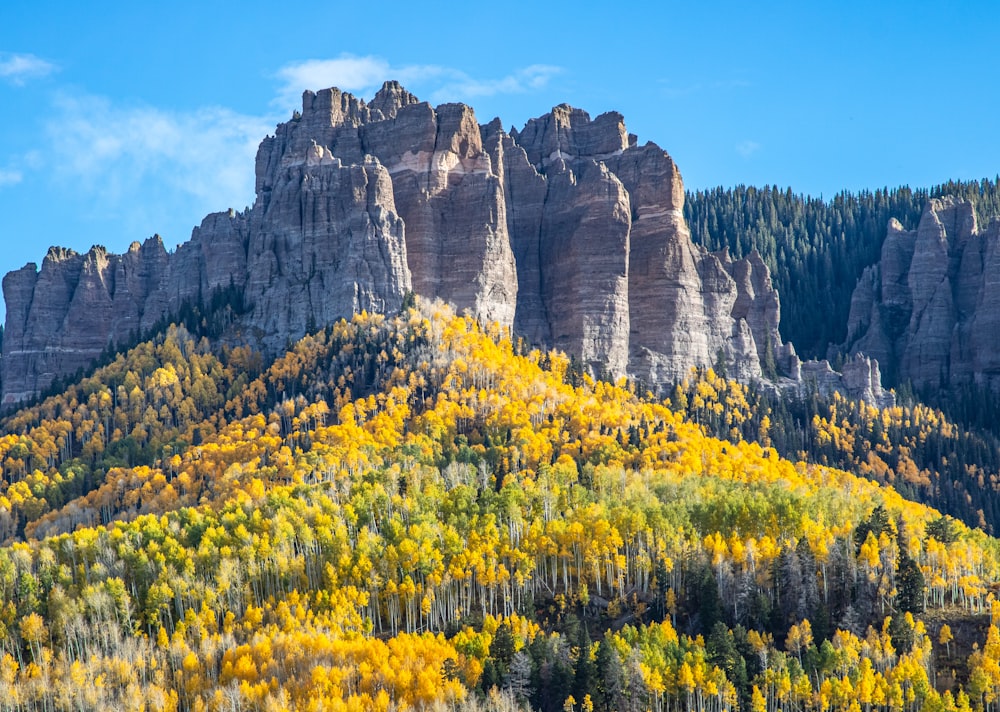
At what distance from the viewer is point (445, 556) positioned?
113812mm

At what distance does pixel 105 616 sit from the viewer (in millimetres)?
107875

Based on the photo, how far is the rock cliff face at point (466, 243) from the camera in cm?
17288

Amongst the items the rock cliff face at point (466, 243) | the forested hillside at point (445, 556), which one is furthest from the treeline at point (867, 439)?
the forested hillside at point (445, 556)

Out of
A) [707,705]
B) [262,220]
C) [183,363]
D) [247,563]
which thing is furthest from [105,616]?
[262,220]

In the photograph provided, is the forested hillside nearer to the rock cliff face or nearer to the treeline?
the treeline

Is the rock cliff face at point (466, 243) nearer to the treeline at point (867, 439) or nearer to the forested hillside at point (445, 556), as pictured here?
the treeline at point (867, 439)

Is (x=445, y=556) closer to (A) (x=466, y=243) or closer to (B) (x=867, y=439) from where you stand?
(A) (x=466, y=243)

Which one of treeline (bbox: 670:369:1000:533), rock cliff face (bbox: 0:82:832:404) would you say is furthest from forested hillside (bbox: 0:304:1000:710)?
rock cliff face (bbox: 0:82:832:404)

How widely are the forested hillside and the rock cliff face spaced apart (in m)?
14.4

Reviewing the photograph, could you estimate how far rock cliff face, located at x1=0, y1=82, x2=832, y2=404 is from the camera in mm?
172875

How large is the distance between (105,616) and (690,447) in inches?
2687

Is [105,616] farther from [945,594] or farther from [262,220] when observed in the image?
[262,220]

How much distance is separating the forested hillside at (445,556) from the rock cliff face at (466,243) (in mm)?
14432

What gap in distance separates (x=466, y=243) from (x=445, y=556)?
72.3 meters
